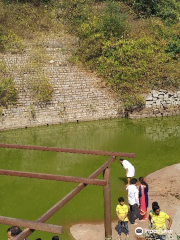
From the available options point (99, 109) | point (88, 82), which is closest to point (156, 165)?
point (99, 109)

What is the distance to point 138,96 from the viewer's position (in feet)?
67.3

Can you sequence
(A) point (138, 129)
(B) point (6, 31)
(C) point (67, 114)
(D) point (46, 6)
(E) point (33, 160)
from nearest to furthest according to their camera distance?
(E) point (33, 160), (A) point (138, 129), (C) point (67, 114), (B) point (6, 31), (D) point (46, 6)

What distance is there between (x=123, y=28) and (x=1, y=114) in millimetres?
12553

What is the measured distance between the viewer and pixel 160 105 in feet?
68.2

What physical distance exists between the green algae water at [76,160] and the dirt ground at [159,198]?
38 cm

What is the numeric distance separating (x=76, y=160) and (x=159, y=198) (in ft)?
17.3

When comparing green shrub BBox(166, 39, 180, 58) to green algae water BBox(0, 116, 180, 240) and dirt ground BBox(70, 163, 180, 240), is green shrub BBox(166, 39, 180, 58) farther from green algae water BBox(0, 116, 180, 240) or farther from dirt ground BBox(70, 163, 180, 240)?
Answer: dirt ground BBox(70, 163, 180, 240)

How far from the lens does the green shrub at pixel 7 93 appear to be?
1847 centimetres

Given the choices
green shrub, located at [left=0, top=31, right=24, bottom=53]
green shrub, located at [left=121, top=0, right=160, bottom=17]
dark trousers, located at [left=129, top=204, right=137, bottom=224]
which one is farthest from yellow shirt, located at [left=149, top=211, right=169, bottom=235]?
green shrub, located at [left=121, top=0, right=160, bottom=17]

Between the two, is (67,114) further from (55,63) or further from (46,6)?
(46,6)

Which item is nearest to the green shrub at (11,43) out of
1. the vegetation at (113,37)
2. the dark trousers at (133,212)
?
the vegetation at (113,37)

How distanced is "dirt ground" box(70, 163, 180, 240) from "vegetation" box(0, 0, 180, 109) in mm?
10282

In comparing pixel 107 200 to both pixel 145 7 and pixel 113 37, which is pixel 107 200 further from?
pixel 145 7

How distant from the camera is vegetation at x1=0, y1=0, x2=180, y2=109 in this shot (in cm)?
2117
